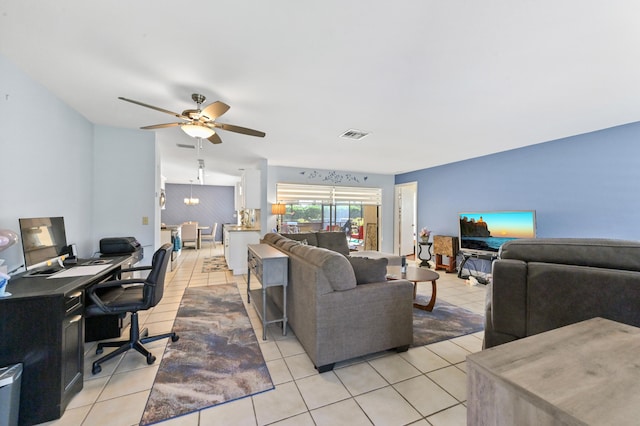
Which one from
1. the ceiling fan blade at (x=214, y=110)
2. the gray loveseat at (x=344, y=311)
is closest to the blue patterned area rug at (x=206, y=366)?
the gray loveseat at (x=344, y=311)

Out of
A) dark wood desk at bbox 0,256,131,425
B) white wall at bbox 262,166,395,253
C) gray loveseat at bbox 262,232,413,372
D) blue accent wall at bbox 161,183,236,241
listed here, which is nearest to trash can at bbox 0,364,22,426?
dark wood desk at bbox 0,256,131,425

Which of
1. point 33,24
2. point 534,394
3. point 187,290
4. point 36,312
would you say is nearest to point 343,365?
point 534,394

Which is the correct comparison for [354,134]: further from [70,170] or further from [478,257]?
[70,170]

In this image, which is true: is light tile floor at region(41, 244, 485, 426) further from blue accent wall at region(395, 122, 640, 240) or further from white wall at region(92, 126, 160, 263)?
blue accent wall at region(395, 122, 640, 240)

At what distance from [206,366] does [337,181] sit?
17.1 feet

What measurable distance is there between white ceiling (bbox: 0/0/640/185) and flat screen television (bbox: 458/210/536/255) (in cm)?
145

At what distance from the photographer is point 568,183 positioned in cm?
379

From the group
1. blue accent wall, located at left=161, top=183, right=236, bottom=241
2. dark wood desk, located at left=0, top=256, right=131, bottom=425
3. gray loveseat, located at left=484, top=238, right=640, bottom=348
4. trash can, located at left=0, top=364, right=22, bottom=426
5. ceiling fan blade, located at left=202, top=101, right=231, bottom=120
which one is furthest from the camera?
blue accent wall, located at left=161, top=183, right=236, bottom=241

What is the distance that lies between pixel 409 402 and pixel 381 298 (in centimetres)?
72

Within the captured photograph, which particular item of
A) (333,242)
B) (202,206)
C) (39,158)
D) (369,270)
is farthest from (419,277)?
(202,206)

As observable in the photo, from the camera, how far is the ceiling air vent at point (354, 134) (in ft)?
12.0

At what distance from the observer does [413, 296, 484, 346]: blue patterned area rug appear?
8.57 feet

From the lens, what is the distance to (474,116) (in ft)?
9.93

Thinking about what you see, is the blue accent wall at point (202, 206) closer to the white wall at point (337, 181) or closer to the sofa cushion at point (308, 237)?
the white wall at point (337, 181)
